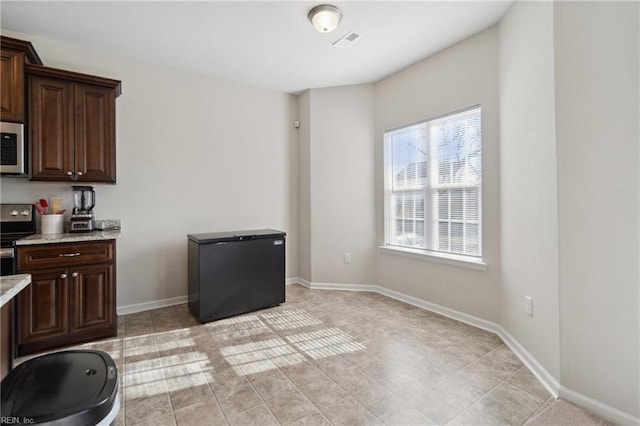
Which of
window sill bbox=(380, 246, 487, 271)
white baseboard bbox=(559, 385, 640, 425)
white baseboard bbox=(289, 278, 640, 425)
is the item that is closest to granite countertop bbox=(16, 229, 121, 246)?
white baseboard bbox=(289, 278, 640, 425)

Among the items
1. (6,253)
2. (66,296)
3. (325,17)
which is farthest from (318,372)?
(325,17)

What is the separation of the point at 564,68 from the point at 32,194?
14.5 feet

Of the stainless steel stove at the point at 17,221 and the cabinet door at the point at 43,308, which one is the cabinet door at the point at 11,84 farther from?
the cabinet door at the point at 43,308

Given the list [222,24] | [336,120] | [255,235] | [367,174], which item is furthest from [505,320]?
[222,24]

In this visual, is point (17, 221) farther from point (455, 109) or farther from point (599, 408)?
point (599, 408)

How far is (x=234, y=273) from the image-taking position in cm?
329

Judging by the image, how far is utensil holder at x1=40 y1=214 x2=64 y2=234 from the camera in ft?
8.96

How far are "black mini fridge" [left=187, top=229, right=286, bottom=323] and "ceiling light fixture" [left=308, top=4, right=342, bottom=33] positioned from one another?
2.16m

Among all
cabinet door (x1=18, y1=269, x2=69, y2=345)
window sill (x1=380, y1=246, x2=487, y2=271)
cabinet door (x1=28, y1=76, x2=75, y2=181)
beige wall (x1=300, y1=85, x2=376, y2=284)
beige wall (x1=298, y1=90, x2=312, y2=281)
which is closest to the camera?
cabinet door (x1=18, y1=269, x2=69, y2=345)

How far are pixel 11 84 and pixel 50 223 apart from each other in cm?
117

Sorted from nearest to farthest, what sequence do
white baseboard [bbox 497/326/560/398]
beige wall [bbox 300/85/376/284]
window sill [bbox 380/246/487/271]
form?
white baseboard [bbox 497/326/560/398]
window sill [bbox 380/246/487/271]
beige wall [bbox 300/85/376/284]

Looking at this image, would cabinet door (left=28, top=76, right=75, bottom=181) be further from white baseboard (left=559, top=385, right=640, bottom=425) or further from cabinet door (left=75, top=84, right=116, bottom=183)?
white baseboard (left=559, top=385, right=640, bottom=425)

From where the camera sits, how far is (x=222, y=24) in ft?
8.96

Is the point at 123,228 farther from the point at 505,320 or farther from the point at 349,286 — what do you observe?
the point at 505,320
